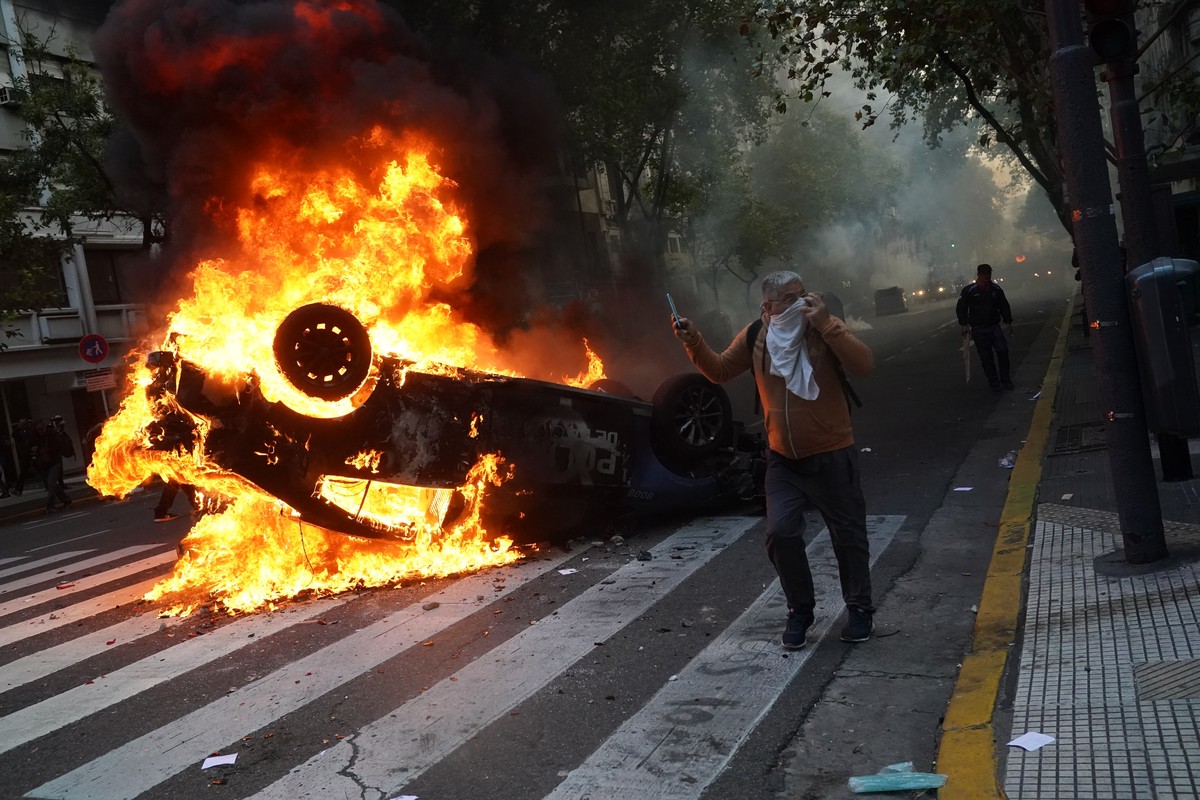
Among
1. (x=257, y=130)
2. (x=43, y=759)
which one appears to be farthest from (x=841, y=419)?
(x=257, y=130)

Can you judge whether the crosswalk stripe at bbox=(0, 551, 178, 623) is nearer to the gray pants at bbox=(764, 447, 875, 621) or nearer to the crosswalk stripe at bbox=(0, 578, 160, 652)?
the crosswalk stripe at bbox=(0, 578, 160, 652)

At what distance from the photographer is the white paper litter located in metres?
3.44

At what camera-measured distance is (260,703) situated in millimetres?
4824

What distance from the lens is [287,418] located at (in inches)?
241

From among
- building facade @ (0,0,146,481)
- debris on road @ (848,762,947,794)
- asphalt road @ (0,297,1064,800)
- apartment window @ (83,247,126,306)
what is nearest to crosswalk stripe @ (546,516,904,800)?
asphalt road @ (0,297,1064,800)

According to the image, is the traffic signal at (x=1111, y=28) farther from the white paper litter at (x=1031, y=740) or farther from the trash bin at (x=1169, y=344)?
the white paper litter at (x=1031, y=740)

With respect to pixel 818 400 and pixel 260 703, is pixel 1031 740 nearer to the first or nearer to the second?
pixel 818 400

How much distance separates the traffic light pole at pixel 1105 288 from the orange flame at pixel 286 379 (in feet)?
12.3

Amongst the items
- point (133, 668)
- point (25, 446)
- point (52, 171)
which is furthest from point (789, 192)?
point (133, 668)

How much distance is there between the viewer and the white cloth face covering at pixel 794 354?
4.80m

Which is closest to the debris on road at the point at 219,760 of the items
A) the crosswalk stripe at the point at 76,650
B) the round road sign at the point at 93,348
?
the crosswalk stripe at the point at 76,650

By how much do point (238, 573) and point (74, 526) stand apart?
809cm

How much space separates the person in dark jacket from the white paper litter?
35.0 feet

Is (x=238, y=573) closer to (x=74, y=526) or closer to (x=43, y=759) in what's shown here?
(x=43, y=759)
